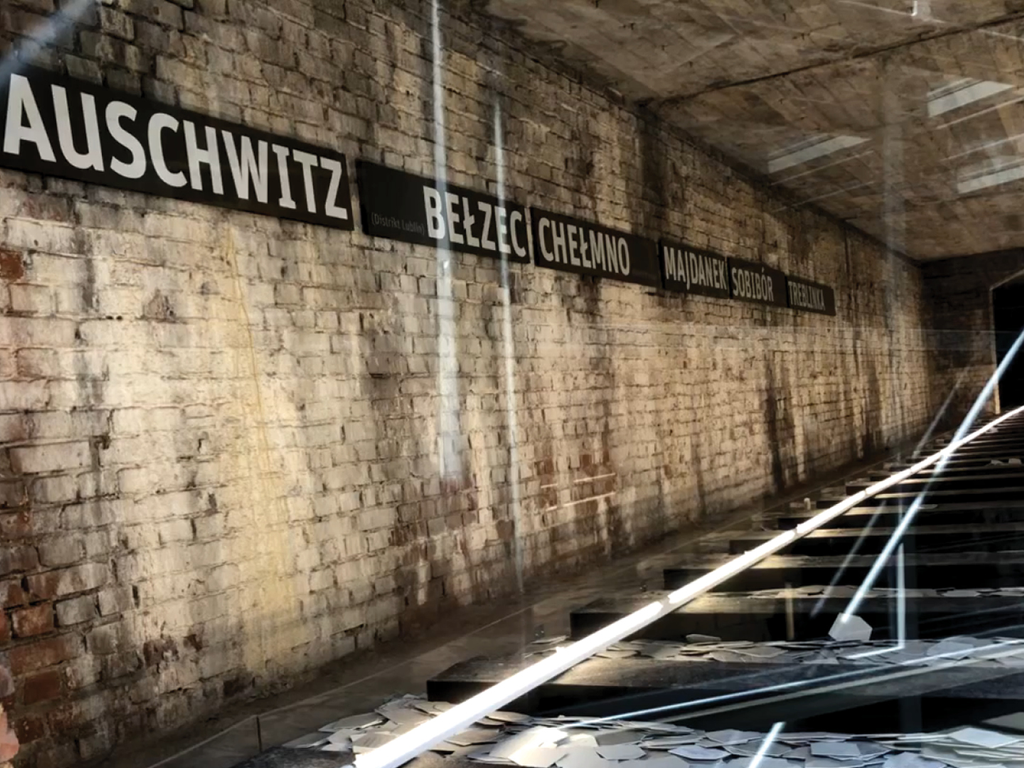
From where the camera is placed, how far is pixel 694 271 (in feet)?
27.0

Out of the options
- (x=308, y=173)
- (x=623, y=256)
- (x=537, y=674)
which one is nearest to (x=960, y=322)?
(x=623, y=256)

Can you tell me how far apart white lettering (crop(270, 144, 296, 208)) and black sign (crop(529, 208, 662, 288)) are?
2134 mm

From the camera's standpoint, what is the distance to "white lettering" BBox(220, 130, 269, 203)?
3785mm

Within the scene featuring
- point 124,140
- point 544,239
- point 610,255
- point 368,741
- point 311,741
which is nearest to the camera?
point 368,741

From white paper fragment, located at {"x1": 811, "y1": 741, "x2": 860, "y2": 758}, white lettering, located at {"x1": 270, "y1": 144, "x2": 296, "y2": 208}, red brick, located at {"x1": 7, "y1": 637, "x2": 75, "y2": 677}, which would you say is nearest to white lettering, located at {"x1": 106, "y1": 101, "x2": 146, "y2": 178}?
white lettering, located at {"x1": 270, "y1": 144, "x2": 296, "y2": 208}

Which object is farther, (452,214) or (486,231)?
(486,231)

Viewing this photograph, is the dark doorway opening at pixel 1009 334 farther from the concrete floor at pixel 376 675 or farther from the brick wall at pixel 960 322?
the concrete floor at pixel 376 675

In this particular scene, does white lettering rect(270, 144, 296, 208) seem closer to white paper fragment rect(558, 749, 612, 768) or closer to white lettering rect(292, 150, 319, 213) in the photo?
white lettering rect(292, 150, 319, 213)

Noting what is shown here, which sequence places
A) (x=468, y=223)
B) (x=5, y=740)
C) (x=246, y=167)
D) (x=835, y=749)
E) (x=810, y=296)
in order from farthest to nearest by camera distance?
(x=810, y=296) < (x=468, y=223) < (x=246, y=167) < (x=835, y=749) < (x=5, y=740)

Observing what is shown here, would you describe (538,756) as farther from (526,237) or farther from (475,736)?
(526,237)

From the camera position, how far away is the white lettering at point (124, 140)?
3.30 metres

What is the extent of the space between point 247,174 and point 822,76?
4862mm

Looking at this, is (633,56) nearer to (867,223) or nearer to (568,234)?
(568,234)

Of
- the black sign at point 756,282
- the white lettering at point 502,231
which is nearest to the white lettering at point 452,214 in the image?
the white lettering at point 502,231
